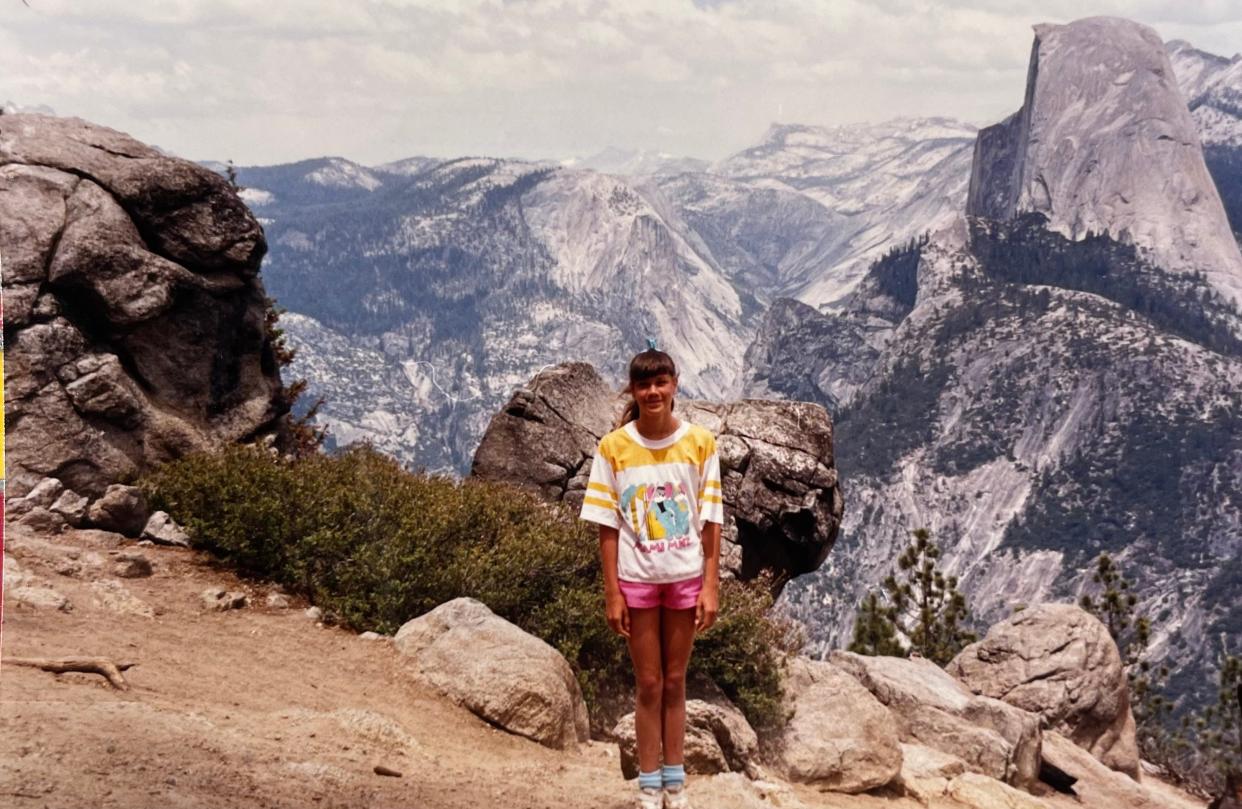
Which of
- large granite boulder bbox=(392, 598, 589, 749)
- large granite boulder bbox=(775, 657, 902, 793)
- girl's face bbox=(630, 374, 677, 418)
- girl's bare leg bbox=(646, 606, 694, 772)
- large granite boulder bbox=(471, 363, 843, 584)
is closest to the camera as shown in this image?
girl's face bbox=(630, 374, 677, 418)

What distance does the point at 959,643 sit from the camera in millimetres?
46094

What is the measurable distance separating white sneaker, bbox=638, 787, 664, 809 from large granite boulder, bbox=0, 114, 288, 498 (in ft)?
32.8

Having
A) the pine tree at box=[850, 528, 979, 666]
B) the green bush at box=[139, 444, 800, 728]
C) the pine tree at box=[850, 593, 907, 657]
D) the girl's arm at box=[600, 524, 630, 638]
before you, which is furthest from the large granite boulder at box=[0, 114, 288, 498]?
the pine tree at box=[850, 528, 979, 666]

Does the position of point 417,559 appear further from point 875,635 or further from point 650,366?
point 875,635

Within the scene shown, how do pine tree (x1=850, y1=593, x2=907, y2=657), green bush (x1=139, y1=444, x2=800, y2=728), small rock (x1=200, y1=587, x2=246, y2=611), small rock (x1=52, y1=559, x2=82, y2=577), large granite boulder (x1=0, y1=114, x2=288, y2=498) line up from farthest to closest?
pine tree (x1=850, y1=593, x2=907, y2=657) → large granite boulder (x1=0, y1=114, x2=288, y2=498) → green bush (x1=139, y1=444, x2=800, y2=728) → small rock (x1=200, y1=587, x2=246, y2=611) → small rock (x1=52, y1=559, x2=82, y2=577)

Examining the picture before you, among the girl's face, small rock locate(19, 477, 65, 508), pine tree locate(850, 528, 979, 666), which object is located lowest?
pine tree locate(850, 528, 979, 666)

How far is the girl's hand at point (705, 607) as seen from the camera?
798cm

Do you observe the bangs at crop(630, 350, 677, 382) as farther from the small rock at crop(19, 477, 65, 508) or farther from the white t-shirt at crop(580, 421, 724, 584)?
the small rock at crop(19, 477, 65, 508)

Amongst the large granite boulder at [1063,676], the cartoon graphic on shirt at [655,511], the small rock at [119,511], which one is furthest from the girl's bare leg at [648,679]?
the large granite boulder at [1063,676]

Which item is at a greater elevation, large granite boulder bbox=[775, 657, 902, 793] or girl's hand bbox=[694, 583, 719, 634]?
girl's hand bbox=[694, 583, 719, 634]

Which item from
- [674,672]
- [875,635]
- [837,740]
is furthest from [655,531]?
[875,635]

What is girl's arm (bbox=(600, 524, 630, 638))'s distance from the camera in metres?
7.87

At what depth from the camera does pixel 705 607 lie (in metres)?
8.00

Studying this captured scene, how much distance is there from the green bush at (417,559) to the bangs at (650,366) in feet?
20.7
